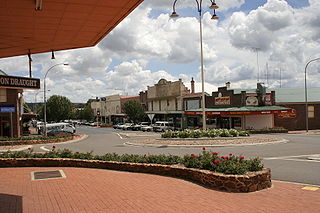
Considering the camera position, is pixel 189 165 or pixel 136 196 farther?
pixel 189 165

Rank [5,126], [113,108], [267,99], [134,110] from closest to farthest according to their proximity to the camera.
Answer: [5,126]
[267,99]
[134,110]
[113,108]

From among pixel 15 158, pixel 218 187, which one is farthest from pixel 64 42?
pixel 15 158

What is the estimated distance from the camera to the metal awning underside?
5.61 metres

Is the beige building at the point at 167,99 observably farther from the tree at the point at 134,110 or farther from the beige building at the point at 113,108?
the beige building at the point at 113,108

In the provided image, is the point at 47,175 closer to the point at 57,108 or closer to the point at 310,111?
the point at 310,111

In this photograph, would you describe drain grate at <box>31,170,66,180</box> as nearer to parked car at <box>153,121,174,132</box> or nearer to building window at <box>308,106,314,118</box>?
parked car at <box>153,121,174,132</box>

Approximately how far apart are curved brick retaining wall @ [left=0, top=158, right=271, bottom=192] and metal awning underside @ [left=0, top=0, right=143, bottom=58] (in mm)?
5028

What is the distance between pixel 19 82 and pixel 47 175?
463 centimetres

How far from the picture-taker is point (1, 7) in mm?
5562

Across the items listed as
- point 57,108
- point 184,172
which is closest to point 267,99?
point 184,172

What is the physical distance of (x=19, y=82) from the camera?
25.5 ft

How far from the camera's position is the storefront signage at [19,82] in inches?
296

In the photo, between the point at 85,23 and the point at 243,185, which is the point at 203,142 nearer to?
the point at 243,185

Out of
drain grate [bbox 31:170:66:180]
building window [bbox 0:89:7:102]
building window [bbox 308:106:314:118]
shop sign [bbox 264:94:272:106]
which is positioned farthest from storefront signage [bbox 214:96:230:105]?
drain grate [bbox 31:170:66:180]
